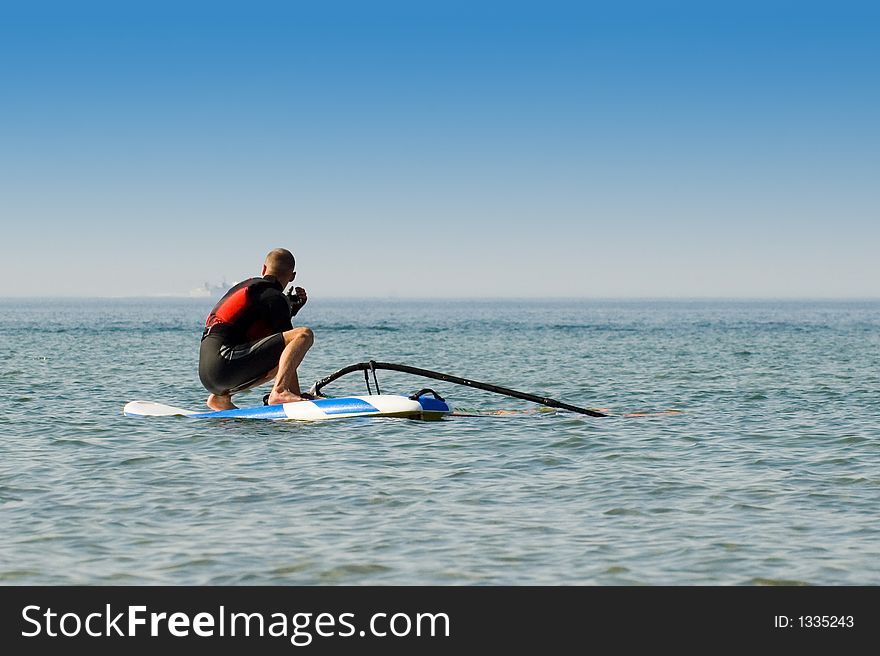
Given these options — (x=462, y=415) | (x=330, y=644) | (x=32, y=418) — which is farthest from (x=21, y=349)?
(x=330, y=644)

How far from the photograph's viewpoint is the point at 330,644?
653cm

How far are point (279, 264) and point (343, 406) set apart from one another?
2477 mm

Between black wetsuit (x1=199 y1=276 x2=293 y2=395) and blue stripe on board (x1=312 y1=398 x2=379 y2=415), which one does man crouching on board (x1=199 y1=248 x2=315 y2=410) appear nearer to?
black wetsuit (x1=199 y1=276 x2=293 y2=395)

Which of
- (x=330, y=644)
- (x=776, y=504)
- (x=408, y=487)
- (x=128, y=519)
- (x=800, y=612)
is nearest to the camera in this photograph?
(x=330, y=644)

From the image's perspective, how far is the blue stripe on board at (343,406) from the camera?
647 inches

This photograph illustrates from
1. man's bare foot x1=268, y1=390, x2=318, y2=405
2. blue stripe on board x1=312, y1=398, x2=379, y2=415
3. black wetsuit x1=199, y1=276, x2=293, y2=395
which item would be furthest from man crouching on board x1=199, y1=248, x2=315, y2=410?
blue stripe on board x1=312, y1=398, x2=379, y2=415

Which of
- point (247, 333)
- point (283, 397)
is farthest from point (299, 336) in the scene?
point (283, 397)

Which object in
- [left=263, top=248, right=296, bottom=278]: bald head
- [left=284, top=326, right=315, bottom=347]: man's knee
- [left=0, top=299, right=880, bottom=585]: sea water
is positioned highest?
[left=263, top=248, right=296, bottom=278]: bald head

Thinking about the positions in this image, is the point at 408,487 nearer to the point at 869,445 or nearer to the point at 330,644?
the point at 330,644

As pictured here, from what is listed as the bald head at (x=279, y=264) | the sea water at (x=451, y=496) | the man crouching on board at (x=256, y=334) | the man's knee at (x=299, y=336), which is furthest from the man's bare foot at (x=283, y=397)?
the bald head at (x=279, y=264)

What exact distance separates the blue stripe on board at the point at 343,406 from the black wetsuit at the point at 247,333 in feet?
3.42

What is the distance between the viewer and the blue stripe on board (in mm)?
16438

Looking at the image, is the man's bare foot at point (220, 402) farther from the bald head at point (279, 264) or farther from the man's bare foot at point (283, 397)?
the bald head at point (279, 264)

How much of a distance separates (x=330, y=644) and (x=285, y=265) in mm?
9905
